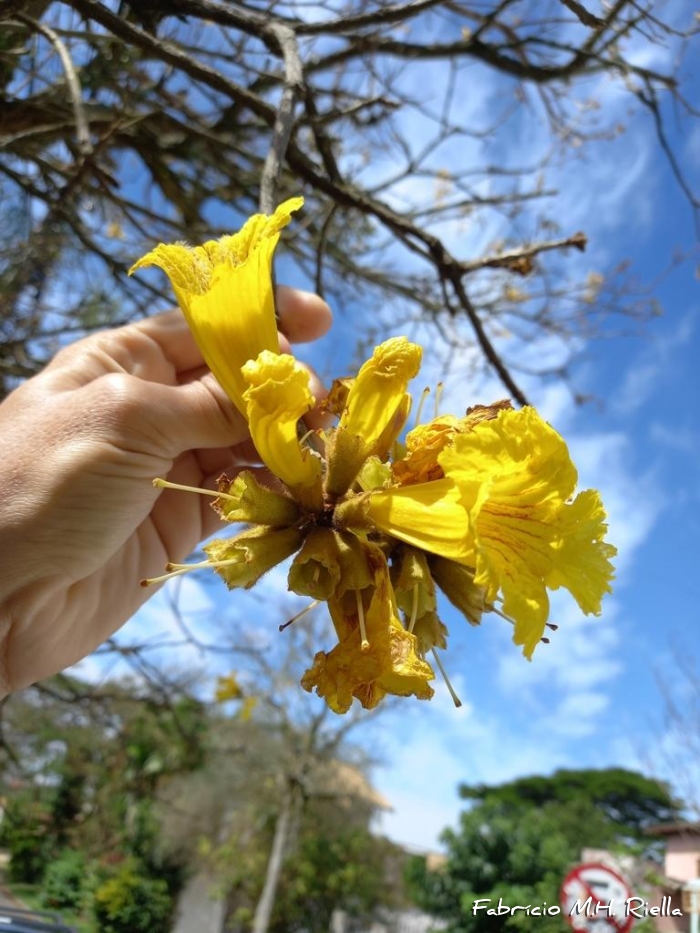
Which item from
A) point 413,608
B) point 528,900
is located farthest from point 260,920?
point 413,608

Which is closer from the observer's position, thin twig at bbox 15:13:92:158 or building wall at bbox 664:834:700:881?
thin twig at bbox 15:13:92:158

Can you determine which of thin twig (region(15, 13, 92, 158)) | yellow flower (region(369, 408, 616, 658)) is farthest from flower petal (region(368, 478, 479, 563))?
thin twig (region(15, 13, 92, 158))

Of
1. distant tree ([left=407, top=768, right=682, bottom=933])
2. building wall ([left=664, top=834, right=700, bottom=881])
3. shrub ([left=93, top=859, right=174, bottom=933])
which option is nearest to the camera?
distant tree ([left=407, top=768, right=682, bottom=933])

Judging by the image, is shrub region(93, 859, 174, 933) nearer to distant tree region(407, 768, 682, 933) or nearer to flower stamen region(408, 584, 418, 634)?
distant tree region(407, 768, 682, 933)

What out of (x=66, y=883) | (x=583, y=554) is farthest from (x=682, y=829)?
(x=583, y=554)

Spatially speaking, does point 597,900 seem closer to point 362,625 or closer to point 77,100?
point 362,625

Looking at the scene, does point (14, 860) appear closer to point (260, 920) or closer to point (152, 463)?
point (260, 920)
